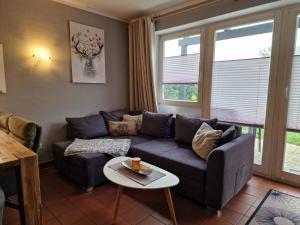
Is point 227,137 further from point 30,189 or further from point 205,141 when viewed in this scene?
point 30,189

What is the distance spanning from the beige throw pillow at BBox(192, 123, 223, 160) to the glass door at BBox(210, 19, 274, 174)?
2.51ft

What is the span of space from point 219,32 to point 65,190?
9.86 ft

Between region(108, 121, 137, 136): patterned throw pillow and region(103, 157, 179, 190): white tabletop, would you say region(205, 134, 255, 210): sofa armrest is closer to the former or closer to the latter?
region(103, 157, 179, 190): white tabletop

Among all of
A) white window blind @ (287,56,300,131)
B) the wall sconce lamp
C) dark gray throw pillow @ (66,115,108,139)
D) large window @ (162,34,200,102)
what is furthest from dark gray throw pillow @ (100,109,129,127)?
white window blind @ (287,56,300,131)

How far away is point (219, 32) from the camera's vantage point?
2.91m

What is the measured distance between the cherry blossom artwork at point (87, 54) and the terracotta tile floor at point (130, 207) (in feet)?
5.50

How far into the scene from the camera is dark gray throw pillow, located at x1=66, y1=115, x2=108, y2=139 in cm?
283

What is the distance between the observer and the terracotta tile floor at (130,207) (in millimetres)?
1765

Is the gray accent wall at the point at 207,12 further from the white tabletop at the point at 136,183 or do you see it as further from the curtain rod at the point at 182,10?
the white tabletop at the point at 136,183

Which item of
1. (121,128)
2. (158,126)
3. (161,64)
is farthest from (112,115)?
(161,64)

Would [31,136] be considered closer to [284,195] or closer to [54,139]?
[54,139]

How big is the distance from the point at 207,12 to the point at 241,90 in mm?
1222

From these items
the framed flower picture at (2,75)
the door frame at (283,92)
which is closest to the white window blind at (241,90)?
the door frame at (283,92)

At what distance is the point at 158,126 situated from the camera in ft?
9.77
